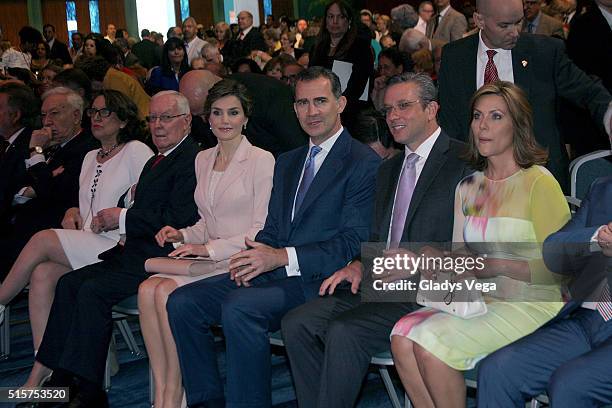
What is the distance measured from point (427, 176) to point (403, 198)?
140mm

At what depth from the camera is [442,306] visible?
3062 mm

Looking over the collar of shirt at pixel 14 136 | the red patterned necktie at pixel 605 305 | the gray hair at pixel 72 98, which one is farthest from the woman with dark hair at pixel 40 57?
the red patterned necktie at pixel 605 305

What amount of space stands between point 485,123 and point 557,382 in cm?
103

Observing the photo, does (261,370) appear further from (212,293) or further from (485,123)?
(485,123)

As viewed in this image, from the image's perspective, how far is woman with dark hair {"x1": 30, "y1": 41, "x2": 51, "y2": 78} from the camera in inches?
599

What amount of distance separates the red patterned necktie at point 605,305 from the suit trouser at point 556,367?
2 centimetres

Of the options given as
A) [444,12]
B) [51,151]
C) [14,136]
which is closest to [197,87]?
[51,151]

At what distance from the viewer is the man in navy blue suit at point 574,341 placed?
2.58 meters

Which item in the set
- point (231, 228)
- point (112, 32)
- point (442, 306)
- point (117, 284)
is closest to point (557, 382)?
point (442, 306)

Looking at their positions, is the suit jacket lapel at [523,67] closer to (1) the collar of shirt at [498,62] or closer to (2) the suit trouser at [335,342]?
(1) the collar of shirt at [498,62]

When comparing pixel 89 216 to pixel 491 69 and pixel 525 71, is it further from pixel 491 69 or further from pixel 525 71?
pixel 525 71

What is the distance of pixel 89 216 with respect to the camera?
15.9 feet

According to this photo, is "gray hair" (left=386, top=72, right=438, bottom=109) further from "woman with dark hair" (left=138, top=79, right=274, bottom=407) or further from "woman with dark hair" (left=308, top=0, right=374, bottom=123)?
"woman with dark hair" (left=308, top=0, right=374, bottom=123)
